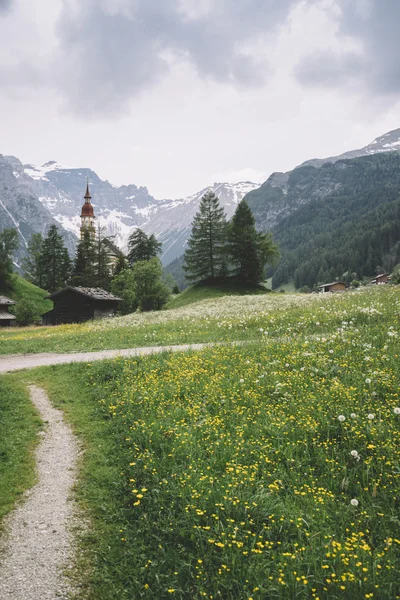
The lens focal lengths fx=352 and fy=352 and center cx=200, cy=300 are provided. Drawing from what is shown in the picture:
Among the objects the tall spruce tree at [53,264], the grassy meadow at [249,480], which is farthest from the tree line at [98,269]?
the grassy meadow at [249,480]

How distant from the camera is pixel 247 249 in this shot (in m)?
71.9

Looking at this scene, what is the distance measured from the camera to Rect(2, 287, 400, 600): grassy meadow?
4453 mm

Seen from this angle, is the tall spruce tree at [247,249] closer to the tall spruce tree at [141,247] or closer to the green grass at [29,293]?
the tall spruce tree at [141,247]

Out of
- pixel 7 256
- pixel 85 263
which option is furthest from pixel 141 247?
pixel 7 256

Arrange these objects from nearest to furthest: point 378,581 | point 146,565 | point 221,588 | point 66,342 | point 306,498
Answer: point 378,581 < point 221,588 < point 146,565 < point 306,498 < point 66,342

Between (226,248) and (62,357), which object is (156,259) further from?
(62,357)

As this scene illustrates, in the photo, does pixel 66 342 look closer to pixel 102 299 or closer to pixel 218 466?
pixel 218 466

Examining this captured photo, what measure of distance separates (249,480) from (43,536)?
3.34 meters

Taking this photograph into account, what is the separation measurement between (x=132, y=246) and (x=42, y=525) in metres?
92.7

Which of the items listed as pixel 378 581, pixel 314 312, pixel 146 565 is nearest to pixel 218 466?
pixel 146 565

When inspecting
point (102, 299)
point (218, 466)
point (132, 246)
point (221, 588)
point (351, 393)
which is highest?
point (132, 246)

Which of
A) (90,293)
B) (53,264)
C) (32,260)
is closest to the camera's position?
(90,293)

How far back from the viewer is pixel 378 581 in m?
4.07

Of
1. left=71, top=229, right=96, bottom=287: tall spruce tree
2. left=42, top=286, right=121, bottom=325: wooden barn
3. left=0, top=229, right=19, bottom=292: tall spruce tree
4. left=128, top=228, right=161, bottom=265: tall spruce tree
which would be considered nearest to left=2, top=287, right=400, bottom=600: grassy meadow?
left=42, top=286, right=121, bottom=325: wooden barn
